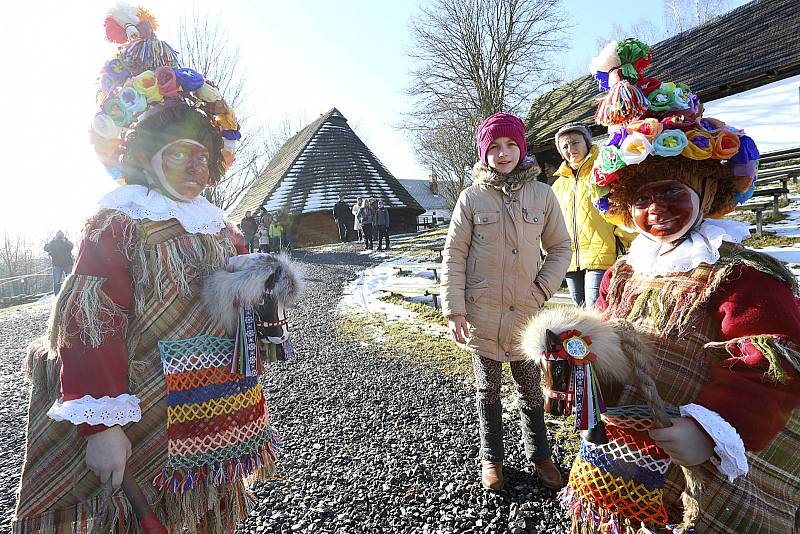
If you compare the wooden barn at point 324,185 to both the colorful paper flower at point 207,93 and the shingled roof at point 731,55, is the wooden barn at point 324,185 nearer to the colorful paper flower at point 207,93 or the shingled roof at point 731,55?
the shingled roof at point 731,55

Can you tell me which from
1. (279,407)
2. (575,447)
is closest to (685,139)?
(575,447)

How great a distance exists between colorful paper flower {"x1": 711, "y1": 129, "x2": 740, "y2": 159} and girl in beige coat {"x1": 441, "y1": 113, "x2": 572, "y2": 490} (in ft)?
3.73

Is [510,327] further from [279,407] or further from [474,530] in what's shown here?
[279,407]

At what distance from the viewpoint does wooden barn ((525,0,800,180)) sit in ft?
35.0

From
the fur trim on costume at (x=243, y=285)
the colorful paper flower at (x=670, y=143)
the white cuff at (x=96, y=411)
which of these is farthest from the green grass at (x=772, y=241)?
the white cuff at (x=96, y=411)

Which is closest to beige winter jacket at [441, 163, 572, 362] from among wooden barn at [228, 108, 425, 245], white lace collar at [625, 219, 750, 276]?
white lace collar at [625, 219, 750, 276]

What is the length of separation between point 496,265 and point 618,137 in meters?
1.09

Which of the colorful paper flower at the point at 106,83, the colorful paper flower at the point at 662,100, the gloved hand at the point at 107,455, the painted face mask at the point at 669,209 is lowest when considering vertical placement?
the gloved hand at the point at 107,455

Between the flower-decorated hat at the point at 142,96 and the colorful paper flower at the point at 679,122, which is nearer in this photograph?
the colorful paper flower at the point at 679,122

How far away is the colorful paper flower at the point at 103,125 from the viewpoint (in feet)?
5.30

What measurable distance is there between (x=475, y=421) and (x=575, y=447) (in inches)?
33.0

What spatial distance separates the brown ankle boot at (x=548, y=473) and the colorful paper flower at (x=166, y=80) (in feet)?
9.10

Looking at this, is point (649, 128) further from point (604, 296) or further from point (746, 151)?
point (604, 296)

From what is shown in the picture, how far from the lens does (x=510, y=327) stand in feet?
8.00
